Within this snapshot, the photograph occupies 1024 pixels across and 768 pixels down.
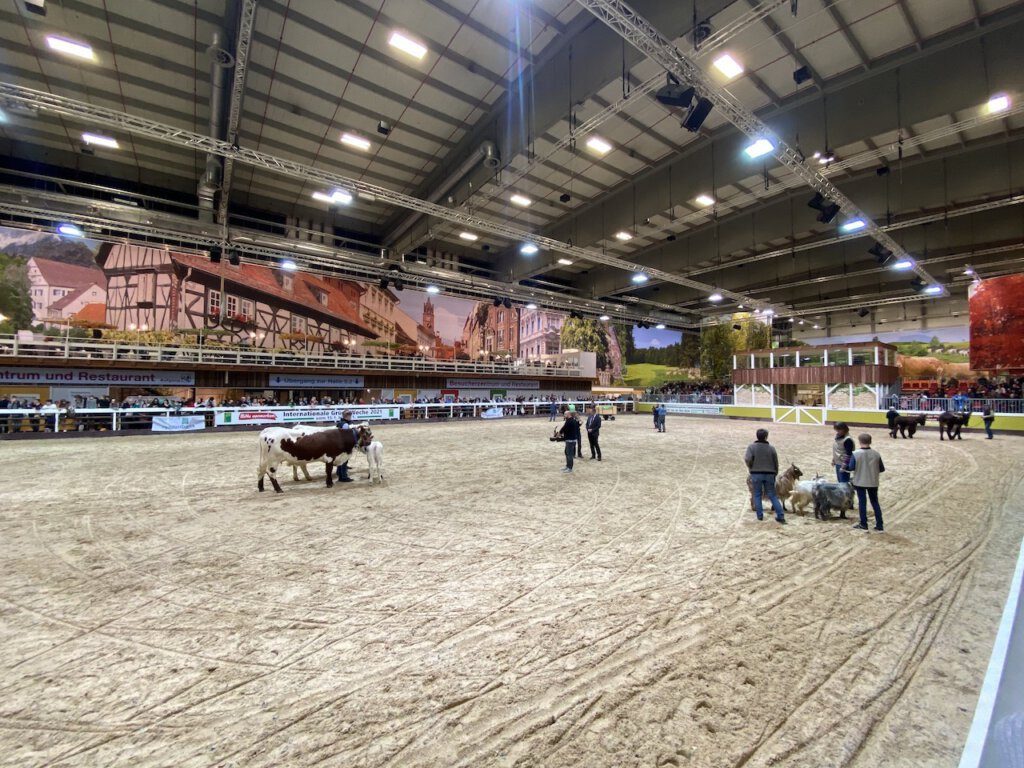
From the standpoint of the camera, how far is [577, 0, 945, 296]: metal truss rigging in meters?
7.13

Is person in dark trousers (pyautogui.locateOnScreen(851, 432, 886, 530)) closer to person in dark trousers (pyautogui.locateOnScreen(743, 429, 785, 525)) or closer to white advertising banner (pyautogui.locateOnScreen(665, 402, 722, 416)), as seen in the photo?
person in dark trousers (pyautogui.locateOnScreen(743, 429, 785, 525))

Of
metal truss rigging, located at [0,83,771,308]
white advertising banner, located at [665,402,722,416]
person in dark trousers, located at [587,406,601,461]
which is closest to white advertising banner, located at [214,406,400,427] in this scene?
metal truss rigging, located at [0,83,771,308]

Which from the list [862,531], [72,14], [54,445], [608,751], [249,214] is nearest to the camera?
[608,751]

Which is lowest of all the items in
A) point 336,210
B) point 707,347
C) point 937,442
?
point 937,442

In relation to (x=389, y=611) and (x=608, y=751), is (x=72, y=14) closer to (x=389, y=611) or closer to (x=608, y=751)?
(x=389, y=611)

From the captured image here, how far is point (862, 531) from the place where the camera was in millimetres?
5355

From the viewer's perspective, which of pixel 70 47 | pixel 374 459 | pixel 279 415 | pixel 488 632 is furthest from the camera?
pixel 279 415

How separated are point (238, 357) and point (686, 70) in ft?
70.6

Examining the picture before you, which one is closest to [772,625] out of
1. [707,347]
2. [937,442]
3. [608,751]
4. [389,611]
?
[608,751]

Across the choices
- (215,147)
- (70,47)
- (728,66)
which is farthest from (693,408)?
(70,47)

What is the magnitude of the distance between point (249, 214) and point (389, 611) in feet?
62.6

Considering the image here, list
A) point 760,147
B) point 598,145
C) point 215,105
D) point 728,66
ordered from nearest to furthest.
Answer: point 728,66, point 215,105, point 760,147, point 598,145

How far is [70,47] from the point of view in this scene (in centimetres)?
904

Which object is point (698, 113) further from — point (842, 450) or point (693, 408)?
point (693, 408)
